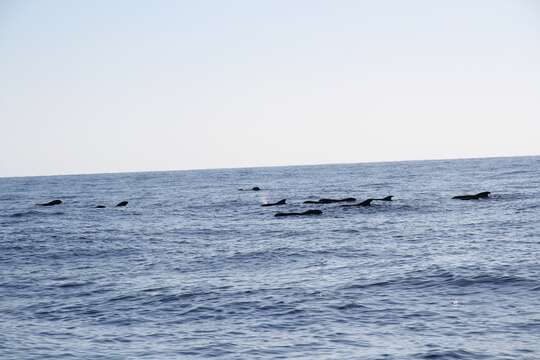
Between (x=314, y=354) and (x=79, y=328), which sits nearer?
(x=314, y=354)

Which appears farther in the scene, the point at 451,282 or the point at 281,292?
the point at 451,282

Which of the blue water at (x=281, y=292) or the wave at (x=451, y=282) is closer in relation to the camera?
the blue water at (x=281, y=292)

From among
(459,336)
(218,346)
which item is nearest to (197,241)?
(218,346)

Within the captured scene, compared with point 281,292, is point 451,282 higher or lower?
higher

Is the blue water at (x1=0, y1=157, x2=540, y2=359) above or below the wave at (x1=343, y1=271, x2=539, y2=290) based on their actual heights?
below

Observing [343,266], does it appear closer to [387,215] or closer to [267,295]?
[267,295]

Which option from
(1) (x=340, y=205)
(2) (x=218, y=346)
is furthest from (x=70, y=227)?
(2) (x=218, y=346)

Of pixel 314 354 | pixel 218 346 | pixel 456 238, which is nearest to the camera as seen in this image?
pixel 314 354

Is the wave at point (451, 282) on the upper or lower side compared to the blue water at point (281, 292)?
upper

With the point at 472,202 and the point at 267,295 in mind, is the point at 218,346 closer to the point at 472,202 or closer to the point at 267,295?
the point at 267,295

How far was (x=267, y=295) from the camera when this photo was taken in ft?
62.4

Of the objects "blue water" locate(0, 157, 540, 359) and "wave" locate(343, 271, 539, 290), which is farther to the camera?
"wave" locate(343, 271, 539, 290)

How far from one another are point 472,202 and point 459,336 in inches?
1545

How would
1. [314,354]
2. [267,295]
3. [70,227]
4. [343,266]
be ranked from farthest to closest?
[70,227] < [343,266] < [267,295] < [314,354]
